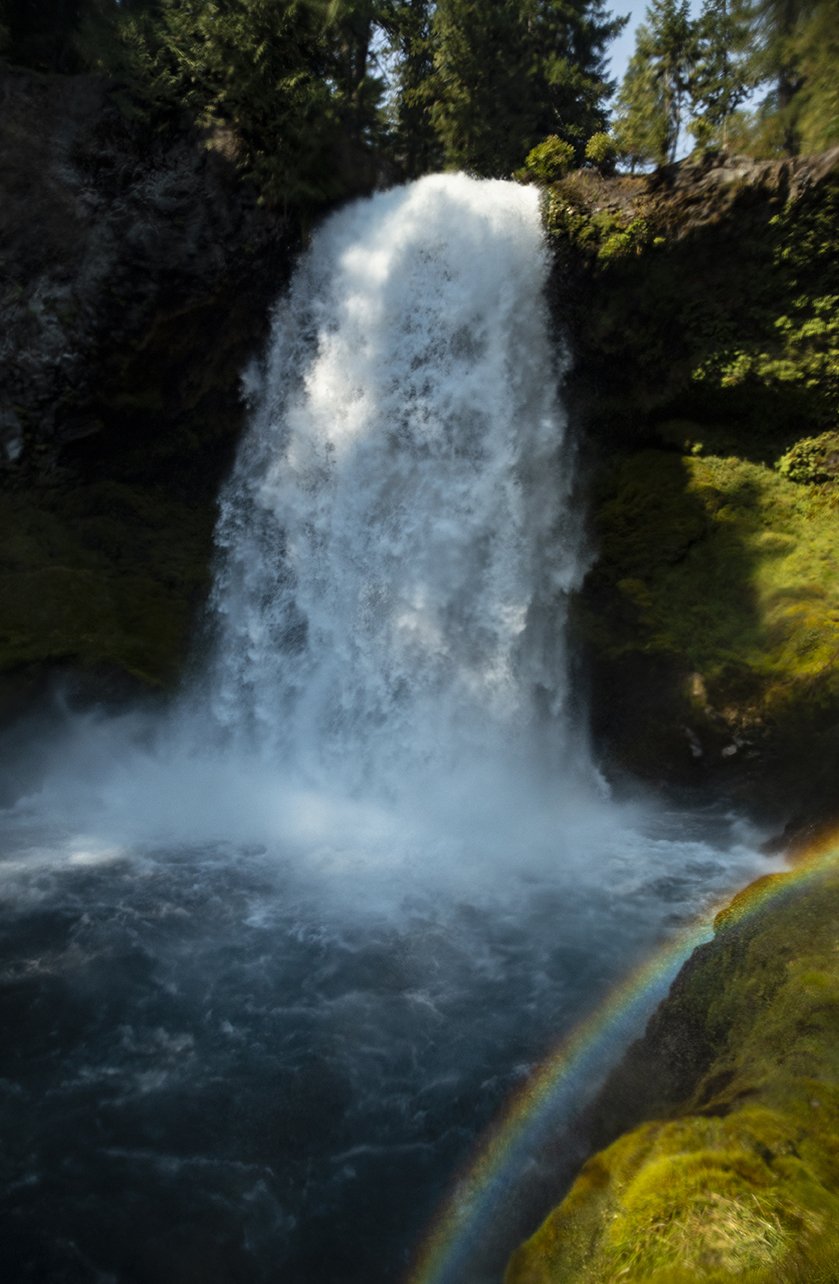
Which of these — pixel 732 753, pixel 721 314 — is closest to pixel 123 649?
pixel 732 753

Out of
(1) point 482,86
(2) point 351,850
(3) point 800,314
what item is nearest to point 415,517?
(2) point 351,850

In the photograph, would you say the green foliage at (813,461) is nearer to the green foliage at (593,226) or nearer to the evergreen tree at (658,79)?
the green foliage at (593,226)

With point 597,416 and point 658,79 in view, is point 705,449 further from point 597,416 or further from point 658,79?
point 658,79

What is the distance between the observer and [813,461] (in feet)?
43.2

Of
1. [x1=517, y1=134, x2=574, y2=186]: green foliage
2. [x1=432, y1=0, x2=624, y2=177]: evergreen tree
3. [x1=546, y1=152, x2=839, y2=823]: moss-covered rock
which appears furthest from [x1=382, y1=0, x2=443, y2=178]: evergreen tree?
[x1=546, y1=152, x2=839, y2=823]: moss-covered rock

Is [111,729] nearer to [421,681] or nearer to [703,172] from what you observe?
[421,681]

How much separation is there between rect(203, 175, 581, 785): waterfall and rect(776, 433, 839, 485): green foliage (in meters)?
3.70

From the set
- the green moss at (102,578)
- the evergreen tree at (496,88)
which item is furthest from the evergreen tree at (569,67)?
the green moss at (102,578)

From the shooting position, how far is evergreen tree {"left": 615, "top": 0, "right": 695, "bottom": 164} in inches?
814

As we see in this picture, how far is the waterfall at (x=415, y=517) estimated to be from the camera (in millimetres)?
13109

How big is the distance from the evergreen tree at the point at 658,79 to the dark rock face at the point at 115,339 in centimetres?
1171

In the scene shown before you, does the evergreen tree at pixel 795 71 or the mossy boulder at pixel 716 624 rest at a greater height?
the evergreen tree at pixel 795 71

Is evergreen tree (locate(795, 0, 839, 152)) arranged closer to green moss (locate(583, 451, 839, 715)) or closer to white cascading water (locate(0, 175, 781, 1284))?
white cascading water (locate(0, 175, 781, 1284))

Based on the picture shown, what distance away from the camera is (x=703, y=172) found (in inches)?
522
